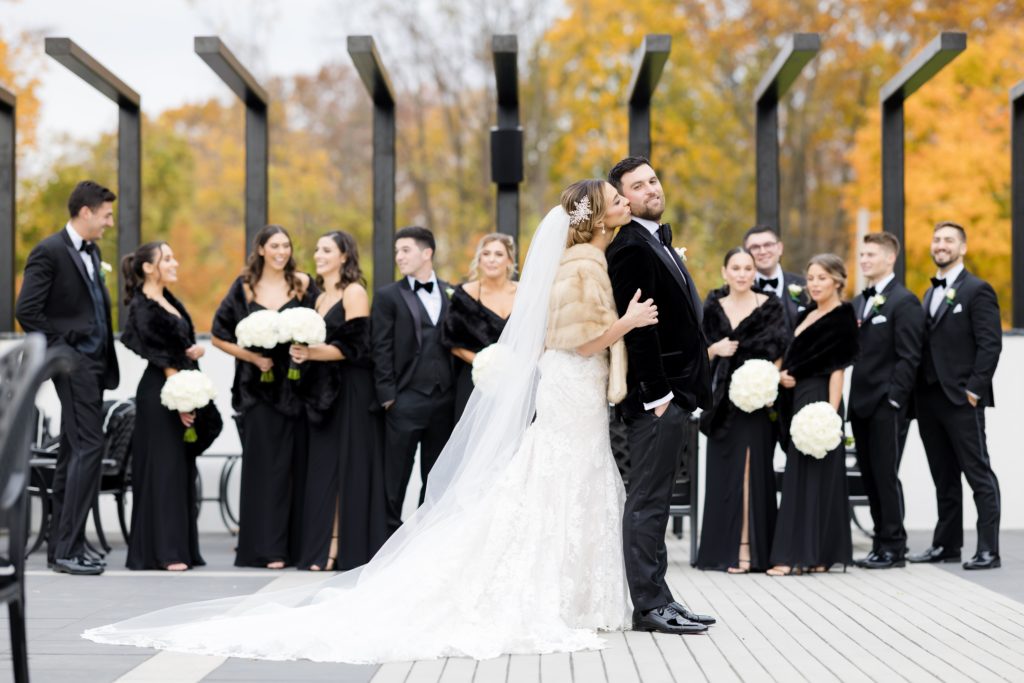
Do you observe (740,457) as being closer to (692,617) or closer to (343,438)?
(692,617)

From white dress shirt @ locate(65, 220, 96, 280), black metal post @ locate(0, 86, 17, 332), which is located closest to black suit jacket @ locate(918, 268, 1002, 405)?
white dress shirt @ locate(65, 220, 96, 280)

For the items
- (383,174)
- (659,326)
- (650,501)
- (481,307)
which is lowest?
(650,501)

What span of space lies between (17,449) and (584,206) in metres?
3.25

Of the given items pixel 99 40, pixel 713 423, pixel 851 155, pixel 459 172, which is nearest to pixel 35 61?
pixel 99 40

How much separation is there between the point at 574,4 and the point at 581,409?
19.5 meters

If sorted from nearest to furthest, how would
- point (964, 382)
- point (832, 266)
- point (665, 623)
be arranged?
point (665, 623) → point (832, 266) → point (964, 382)

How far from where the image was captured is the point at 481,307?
8617 millimetres

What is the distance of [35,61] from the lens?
87.9 feet

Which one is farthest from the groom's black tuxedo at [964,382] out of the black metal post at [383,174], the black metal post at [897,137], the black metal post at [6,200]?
the black metal post at [6,200]

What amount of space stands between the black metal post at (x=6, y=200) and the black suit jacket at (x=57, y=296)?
3519mm

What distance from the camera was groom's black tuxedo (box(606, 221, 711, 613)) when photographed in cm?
607

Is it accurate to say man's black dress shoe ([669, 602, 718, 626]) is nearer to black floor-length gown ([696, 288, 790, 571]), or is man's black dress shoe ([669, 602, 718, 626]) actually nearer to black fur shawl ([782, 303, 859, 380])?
black floor-length gown ([696, 288, 790, 571])

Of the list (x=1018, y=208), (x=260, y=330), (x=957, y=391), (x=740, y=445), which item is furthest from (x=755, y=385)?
(x=1018, y=208)

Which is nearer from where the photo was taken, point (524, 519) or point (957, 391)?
point (524, 519)
